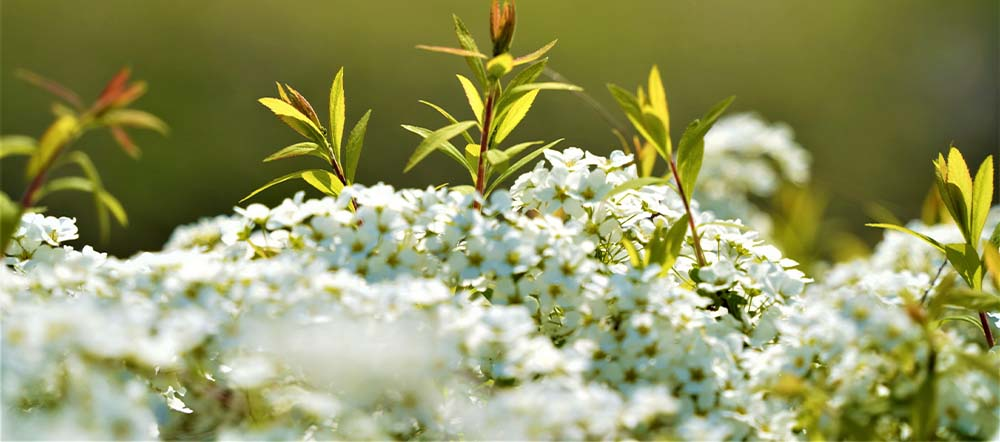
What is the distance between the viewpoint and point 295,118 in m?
1.08

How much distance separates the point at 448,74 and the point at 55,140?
5.32 m

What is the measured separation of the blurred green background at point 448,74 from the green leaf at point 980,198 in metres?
3.87

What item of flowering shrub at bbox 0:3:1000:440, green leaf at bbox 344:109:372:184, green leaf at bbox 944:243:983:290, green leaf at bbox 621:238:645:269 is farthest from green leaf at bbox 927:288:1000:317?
green leaf at bbox 344:109:372:184

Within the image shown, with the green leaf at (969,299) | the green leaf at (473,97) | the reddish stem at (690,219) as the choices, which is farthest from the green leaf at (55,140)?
the green leaf at (969,299)

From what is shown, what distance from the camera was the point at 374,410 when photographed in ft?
2.49

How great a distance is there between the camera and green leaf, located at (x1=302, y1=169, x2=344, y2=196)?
3.48ft

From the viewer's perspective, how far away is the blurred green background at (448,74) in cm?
539

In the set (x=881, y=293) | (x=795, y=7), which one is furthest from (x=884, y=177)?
(x=881, y=293)

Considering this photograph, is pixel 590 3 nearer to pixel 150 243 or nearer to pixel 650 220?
pixel 150 243

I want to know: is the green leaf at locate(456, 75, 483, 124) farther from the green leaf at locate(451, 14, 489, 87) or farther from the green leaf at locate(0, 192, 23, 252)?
the green leaf at locate(0, 192, 23, 252)

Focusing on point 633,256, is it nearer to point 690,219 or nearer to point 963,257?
point 690,219

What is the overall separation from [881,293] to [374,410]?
755 mm

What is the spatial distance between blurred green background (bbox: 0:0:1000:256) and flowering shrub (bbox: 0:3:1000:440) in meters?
3.93

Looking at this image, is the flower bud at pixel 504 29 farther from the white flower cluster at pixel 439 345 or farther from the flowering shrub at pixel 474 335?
the white flower cluster at pixel 439 345
